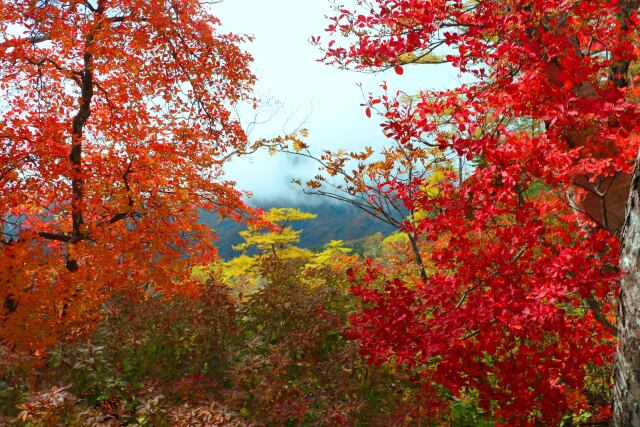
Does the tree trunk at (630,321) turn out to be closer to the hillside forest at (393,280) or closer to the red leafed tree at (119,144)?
the hillside forest at (393,280)

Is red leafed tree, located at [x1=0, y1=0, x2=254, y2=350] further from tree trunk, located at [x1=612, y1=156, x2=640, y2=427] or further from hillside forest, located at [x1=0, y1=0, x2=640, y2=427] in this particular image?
tree trunk, located at [x1=612, y1=156, x2=640, y2=427]

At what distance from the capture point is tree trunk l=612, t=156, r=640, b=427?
8.29 ft

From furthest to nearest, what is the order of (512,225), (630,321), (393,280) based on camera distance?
(393,280) < (512,225) < (630,321)

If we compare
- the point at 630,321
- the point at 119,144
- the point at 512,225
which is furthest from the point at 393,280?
the point at 119,144

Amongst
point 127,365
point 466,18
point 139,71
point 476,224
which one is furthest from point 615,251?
point 139,71

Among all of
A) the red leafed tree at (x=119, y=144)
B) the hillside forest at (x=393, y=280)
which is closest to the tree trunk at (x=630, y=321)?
the hillside forest at (x=393, y=280)

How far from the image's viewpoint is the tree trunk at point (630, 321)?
8.29 ft

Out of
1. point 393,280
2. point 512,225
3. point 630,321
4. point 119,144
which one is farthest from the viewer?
point 119,144

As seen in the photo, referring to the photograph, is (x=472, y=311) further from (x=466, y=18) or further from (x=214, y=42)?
(x=214, y=42)

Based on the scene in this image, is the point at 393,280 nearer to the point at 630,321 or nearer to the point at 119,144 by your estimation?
the point at 630,321

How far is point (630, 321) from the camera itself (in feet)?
8.40

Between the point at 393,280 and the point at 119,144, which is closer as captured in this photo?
the point at 393,280

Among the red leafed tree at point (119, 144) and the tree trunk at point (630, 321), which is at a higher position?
the red leafed tree at point (119, 144)

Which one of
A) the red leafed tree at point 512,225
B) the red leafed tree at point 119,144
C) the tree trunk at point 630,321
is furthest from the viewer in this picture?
the red leafed tree at point 119,144
